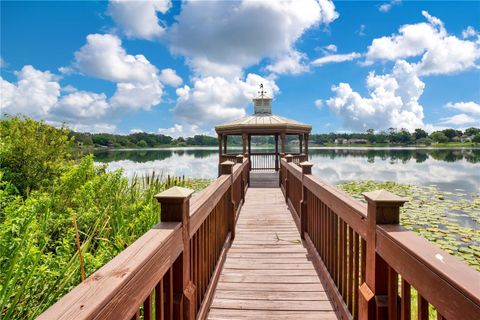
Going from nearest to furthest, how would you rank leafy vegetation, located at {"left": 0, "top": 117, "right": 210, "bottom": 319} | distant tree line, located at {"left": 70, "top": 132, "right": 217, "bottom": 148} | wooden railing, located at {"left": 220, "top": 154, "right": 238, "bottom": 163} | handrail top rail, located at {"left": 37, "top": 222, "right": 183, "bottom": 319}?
1. handrail top rail, located at {"left": 37, "top": 222, "right": 183, "bottom": 319}
2. leafy vegetation, located at {"left": 0, "top": 117, "right": 210, "bottom": 319}
3. wooden railing, located at {"left": 220, "top": 154, "right": 238, "bottom": 163}
4. distant tree line, located at {"left": 70, "top": 132, "right": 217, "bottom": 148}

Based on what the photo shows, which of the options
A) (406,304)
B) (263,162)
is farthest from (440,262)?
(263,162)

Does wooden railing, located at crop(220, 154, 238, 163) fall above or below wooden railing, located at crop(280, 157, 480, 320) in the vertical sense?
above

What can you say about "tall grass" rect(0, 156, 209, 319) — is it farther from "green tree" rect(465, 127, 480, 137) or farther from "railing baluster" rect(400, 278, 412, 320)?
"green tree" rect(465, 127, 480, 137)

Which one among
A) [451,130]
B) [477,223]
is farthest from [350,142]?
[477,223]

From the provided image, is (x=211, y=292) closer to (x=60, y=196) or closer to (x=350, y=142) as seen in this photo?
(x=60, y=196)

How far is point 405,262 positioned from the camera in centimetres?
136

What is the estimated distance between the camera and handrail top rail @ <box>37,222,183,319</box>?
779mm

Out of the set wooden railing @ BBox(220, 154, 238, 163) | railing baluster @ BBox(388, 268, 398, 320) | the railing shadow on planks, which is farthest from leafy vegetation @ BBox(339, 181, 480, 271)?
wooden railing @ BBox(220, 154, 238, 163)

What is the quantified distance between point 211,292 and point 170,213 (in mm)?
1443

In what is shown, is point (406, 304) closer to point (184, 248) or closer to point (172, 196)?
point (184, 248)

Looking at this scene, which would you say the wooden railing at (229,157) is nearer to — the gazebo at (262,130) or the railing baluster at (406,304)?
the gazebo at (262,130)

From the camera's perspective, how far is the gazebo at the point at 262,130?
12.2 metres

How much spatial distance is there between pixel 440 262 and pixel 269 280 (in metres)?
2.31

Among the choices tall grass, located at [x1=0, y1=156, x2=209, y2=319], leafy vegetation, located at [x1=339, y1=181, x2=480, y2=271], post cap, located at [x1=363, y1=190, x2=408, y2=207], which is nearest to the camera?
post cap, located at [x1=363, y1=190, x2=408, y2=207]
